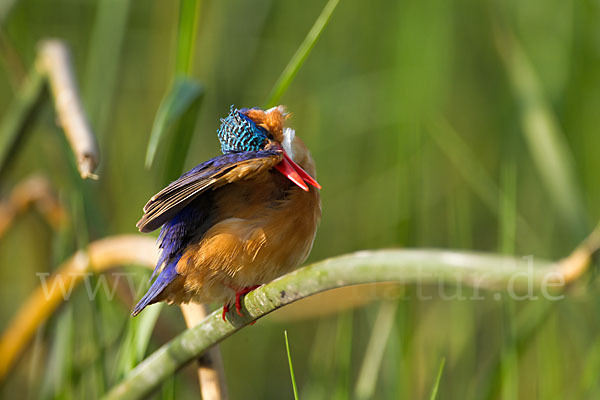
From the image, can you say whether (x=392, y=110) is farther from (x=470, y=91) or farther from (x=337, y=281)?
(x=337, y=281)

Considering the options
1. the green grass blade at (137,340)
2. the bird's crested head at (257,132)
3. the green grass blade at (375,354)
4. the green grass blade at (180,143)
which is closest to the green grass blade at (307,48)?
the bird's crested head at (257,132)

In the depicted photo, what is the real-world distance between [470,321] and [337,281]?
1191mm

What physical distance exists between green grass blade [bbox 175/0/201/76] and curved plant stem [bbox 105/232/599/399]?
0.45 meters

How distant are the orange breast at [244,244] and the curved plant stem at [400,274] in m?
0.17

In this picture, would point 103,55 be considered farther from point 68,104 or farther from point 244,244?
point 244,244

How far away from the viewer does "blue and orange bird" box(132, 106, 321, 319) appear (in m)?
1.13

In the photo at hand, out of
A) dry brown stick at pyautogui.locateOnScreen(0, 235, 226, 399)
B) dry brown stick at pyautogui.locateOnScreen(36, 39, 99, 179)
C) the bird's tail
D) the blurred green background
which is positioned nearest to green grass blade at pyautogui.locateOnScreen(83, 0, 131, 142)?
the blurred green background

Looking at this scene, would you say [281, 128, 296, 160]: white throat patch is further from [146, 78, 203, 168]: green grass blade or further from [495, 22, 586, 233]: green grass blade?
[495, 22, 586, 233]: green grass blade

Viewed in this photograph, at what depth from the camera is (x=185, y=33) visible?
1.18 m

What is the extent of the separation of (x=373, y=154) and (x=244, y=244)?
1.70 meters

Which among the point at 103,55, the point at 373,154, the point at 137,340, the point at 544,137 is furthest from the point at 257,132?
the point at 373,154

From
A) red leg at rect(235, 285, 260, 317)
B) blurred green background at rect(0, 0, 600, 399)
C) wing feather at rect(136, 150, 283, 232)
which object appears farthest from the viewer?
blurred green background at rect(0, 0, 600, 399)

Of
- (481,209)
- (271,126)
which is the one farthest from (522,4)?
(271,126)

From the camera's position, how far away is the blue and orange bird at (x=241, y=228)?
44.5 inches
